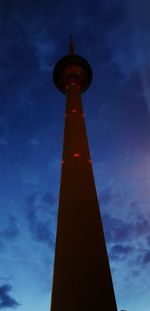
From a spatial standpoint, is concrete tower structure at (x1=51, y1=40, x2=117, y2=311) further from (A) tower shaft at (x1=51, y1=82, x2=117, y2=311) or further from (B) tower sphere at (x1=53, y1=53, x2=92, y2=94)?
(B) tower sphere at (x1=53, y1=53, x2=92, y2=94)

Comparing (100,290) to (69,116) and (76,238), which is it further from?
(69,116)

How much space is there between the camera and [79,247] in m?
16.8

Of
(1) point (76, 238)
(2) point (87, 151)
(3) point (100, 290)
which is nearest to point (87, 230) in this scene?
(1) point (76, 238)

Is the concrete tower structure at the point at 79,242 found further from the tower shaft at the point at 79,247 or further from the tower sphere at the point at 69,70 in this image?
the tower sphere at the point at 69,70

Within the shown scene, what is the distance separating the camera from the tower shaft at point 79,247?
15141 millimetres

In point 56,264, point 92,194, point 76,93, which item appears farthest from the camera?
point 76,93

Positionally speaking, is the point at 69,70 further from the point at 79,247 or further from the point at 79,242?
the point at 79,247

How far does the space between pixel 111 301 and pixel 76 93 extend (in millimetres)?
19130

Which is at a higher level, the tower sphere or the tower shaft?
the tower sphere

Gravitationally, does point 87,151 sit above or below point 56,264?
above

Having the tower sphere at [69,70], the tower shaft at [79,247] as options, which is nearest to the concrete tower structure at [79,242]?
the tower shaft at [79,247]

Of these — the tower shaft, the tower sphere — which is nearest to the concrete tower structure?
the tower shaft

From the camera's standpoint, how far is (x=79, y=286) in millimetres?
15383

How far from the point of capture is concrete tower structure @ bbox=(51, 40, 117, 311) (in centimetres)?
1516
